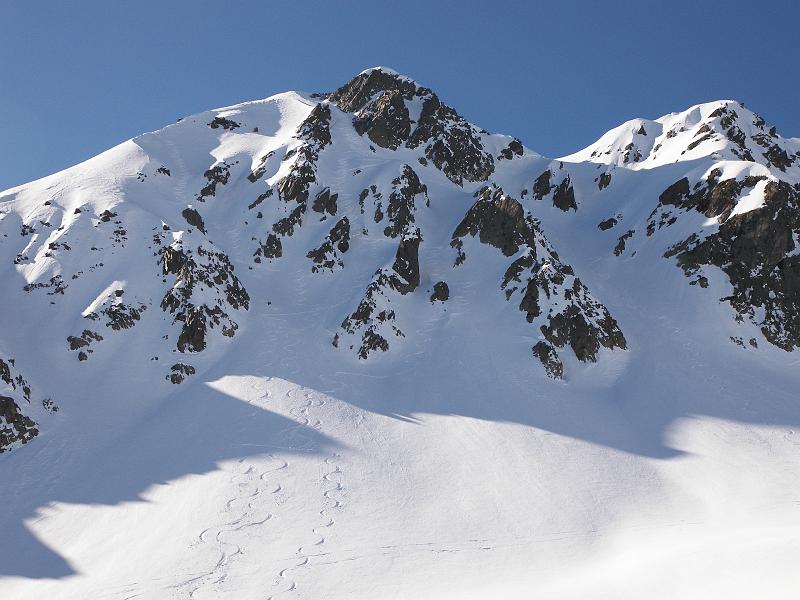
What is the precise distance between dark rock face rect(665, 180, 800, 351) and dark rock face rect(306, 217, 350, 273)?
27973 millimetres

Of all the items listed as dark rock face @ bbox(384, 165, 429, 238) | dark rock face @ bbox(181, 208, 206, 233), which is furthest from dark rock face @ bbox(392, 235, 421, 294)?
dark rock face @ bbox(181, 208, 206, 233)

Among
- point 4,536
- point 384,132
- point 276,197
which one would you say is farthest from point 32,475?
point 384,132

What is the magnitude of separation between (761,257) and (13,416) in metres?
49.3

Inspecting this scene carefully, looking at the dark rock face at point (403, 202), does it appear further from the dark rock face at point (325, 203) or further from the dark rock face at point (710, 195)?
the dark rock face at point (710, 195)

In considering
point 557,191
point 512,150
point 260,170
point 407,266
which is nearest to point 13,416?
point 407,266

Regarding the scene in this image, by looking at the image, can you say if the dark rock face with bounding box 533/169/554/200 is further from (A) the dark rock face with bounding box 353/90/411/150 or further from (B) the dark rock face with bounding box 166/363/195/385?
(B) the dark rock face with bounding box 166/363/195/385

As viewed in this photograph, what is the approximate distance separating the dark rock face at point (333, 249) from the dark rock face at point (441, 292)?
8.58m

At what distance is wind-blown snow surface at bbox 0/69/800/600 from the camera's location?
1603cm

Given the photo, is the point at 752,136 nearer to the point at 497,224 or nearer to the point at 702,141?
the point at 702,141

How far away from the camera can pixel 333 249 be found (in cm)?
4172

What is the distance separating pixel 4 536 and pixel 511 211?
37.3m

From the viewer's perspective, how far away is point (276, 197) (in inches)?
1826

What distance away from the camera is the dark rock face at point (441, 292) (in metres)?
36.9

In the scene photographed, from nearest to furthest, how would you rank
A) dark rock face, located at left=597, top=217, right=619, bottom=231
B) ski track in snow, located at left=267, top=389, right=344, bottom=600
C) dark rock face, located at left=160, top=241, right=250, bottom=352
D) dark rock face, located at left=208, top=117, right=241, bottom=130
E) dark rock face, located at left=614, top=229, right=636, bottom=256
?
ski track in snow, located at left=267, top=389, right=344, bottom=600 → dark rock face, located at left=160, top=241, right=250, bottom=352 → dark rock face, located at left=614, top=229, right=636, bottom=256 → dark rock face, located at left=597, top=217, right=619, bottom=231 → dark rock face, located at left=208, top=117, right=241, bottom=130
